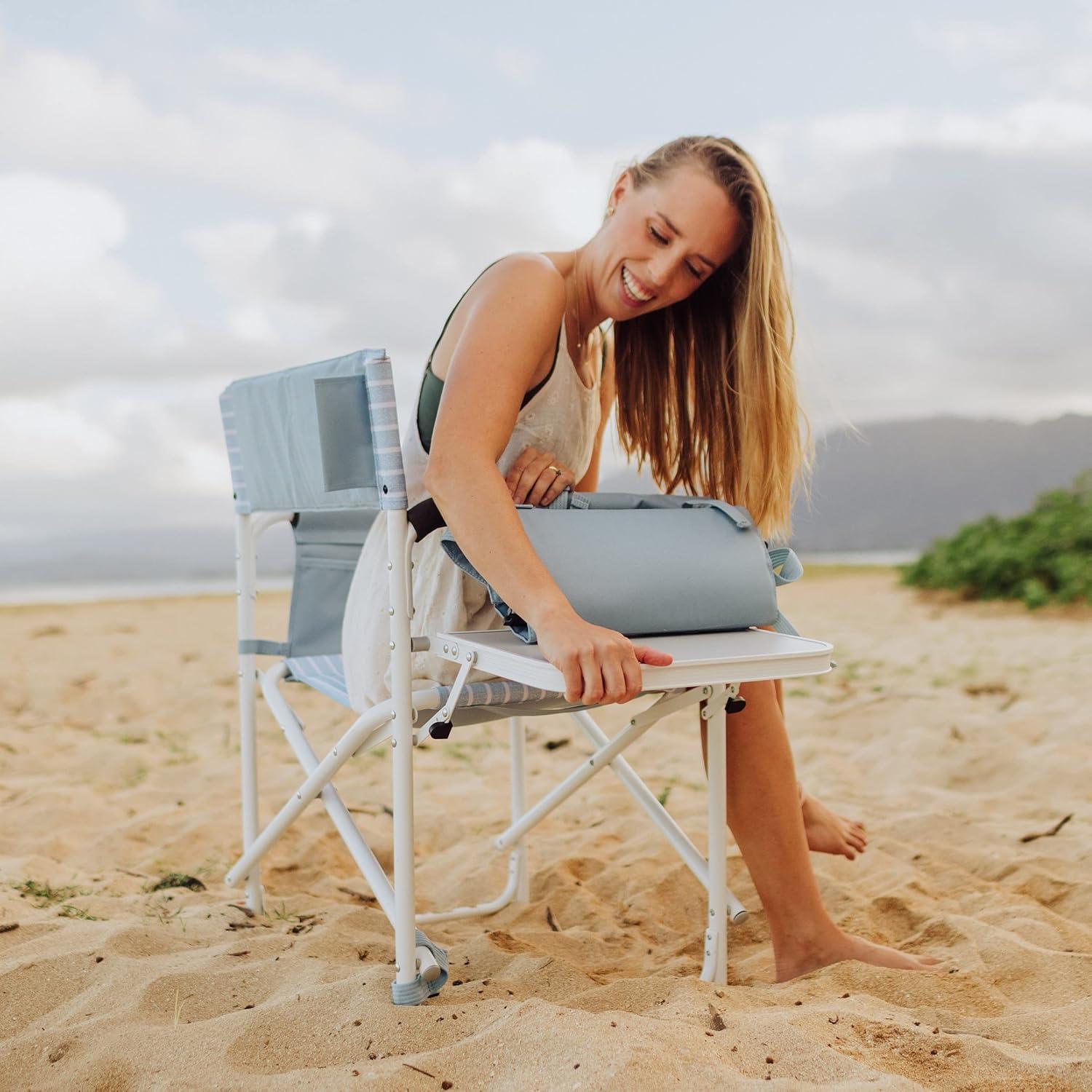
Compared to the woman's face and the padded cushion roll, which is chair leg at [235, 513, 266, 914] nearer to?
the padded cushion roll

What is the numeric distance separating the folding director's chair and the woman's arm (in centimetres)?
5

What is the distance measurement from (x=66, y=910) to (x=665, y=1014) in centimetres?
131

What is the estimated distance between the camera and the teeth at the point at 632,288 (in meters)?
1.87

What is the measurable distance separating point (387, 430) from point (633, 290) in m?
0.55

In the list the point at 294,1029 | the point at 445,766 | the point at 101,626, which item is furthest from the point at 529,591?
the point at 101,626

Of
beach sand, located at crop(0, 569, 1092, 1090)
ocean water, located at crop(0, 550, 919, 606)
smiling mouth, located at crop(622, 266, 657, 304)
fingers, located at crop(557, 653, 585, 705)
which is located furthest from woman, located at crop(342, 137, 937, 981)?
ocean water, located at crop(0, 550, 919, 606)

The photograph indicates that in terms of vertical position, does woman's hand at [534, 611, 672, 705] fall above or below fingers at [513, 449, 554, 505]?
below

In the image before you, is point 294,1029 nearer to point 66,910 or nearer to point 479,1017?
point 479,1017

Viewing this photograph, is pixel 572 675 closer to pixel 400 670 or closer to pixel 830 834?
pixel 400 670

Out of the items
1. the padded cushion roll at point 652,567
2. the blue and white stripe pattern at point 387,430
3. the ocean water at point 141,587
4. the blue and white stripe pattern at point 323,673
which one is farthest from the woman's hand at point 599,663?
the ocean water at point 141,587

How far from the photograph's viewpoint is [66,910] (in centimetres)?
217

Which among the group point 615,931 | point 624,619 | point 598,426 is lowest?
point 615,931

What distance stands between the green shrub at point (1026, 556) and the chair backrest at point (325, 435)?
618 centimetres

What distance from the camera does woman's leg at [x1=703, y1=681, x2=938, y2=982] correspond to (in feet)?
6.21
